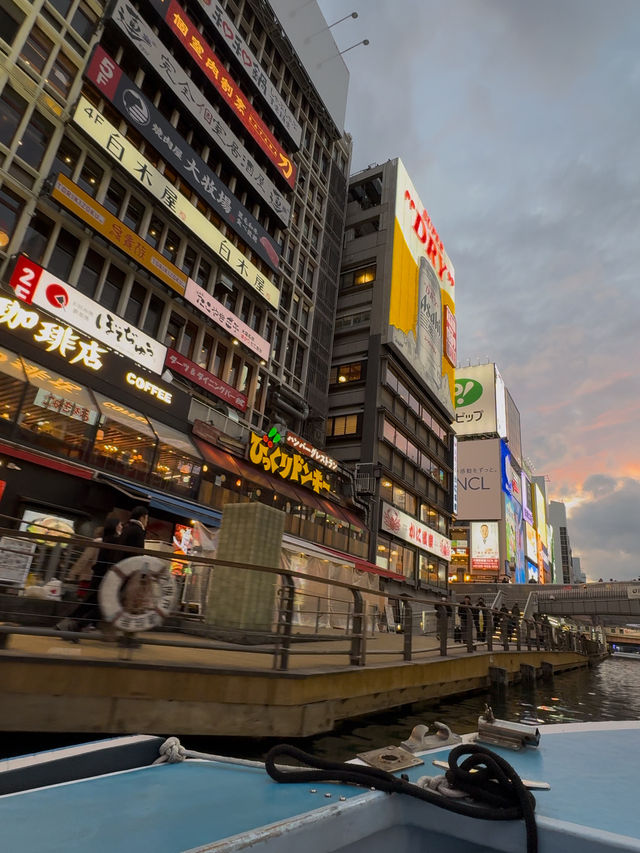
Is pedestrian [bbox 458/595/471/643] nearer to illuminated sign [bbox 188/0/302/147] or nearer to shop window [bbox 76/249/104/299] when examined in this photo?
shop window [bbox 76/249/104/299]

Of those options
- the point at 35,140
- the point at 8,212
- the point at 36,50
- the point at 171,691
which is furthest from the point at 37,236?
the point at 171,691

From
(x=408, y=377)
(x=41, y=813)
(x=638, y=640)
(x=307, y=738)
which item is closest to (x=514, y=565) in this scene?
(x=638, y=640)

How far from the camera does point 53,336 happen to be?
14.6 metres

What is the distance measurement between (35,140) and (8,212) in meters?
3.59

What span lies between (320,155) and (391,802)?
4405 centimetres

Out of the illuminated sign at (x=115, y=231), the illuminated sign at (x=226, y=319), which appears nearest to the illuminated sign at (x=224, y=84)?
the illuminated sign at (x=226, y=319)

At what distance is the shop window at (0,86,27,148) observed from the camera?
57.3 ft

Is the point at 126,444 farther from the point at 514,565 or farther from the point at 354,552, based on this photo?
the point at 514,565

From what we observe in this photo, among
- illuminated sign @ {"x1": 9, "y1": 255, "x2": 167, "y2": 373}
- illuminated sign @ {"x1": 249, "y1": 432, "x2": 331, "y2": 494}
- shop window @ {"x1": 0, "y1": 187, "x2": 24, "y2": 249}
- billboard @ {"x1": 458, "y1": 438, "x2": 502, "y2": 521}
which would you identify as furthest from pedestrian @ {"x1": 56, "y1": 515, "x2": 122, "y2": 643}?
billboard @ {"x1": 458, "y1": 438, "x2": 502, "y2": 521}

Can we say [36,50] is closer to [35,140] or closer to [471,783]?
[35,140]

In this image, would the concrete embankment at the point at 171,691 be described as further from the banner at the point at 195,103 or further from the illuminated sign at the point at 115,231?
the banner at the point at 195,103

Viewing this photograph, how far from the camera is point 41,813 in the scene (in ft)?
5.62

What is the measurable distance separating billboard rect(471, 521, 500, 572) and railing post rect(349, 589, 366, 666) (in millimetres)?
64693

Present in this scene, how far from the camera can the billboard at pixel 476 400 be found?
249 ft
